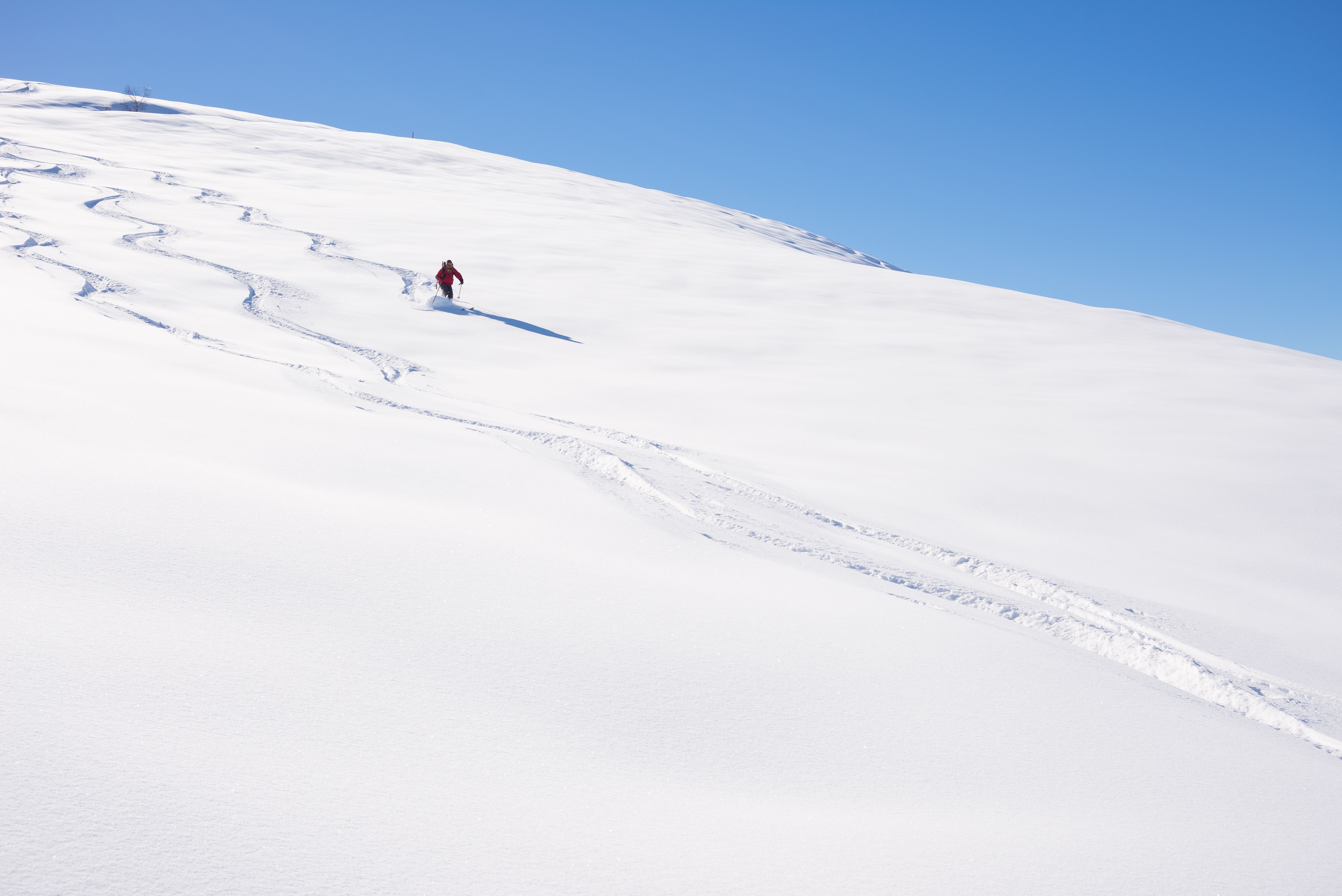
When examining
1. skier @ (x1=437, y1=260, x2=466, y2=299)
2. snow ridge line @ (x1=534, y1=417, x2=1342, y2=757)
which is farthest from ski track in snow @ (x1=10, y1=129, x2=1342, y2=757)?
skier @ (x1=437, y1=260, x2=466, y2=299)

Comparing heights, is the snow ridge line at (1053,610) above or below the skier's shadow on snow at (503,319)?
below

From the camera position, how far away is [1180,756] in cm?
280

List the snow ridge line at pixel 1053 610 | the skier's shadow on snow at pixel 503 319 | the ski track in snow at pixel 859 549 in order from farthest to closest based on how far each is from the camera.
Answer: the skier's shadow on snow at pixel 503 319
the ski track in snow at pixel 859 549
the snow ridge line at pixel 1053 610

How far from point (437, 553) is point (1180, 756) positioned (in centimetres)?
273

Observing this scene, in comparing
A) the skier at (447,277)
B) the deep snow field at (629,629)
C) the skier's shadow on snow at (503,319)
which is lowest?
the deep snow field at (629,629)

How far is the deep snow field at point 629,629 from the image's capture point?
1.96 metres

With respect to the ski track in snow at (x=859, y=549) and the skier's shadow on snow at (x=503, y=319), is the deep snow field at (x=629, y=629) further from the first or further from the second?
the skier's shadow on snow at (x=503, y=319)

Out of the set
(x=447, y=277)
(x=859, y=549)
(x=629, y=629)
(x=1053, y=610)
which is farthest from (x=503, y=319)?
(x=629, y=629)

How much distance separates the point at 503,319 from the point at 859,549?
8.22 metres

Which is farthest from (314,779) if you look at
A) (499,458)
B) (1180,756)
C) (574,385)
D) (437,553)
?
(574,385)

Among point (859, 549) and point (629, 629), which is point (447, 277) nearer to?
point (859, 549)

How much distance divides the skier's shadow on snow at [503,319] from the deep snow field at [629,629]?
6.49ft

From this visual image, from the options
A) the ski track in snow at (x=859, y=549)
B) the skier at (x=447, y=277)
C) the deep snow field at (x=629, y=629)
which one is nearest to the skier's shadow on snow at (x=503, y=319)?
the skier at (x=447, y=277)

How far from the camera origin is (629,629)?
3.06m
